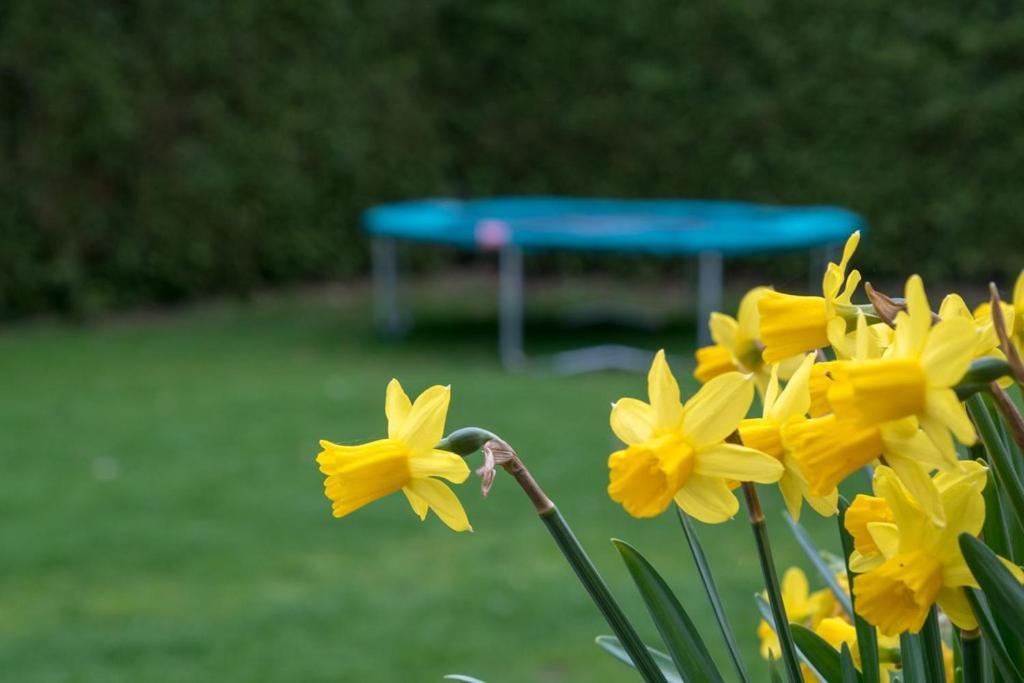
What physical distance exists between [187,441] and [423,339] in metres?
2.35

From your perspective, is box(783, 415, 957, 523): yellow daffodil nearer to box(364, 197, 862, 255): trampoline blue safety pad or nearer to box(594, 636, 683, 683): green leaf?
box(594, 636, 683, 683): green leaf

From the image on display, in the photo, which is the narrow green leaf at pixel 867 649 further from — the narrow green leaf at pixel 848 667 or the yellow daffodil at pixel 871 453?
the yellow daffodil at pixel 871 453

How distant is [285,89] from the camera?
7418 mm

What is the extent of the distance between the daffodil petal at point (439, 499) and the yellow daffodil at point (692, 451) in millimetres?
81

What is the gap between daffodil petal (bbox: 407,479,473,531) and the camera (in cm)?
66

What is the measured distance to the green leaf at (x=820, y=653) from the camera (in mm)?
747

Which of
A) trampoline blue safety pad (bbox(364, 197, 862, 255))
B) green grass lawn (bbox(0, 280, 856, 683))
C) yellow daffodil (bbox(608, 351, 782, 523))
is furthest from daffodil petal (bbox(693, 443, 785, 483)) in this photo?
trampoline blue safety pad (bbox(364, 197, 862, 255))

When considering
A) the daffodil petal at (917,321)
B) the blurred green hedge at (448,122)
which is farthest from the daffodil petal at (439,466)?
the blurred green hedge at (448,122)

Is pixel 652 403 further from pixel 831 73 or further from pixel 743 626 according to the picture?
pixel 831 73

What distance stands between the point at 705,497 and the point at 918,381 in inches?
5.1

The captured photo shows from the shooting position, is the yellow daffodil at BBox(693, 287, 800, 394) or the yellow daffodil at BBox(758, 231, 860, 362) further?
the yellow daffodil at BBox(693, 287, 800, 394)

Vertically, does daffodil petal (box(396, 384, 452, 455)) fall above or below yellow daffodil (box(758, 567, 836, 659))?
above

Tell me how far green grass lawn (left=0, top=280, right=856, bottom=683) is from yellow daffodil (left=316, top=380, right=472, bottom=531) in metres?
1.43

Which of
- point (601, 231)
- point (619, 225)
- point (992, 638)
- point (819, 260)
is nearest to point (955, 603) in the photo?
point (992, 638)
